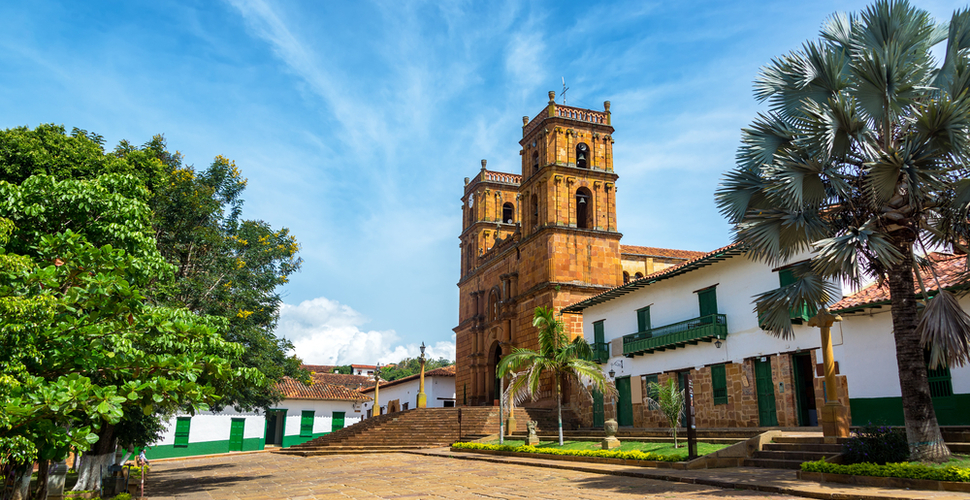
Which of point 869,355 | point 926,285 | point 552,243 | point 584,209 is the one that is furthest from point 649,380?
point 584,209

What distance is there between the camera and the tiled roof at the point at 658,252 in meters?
36.2

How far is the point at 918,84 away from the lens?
11.1 metres

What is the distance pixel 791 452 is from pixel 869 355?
4163mm

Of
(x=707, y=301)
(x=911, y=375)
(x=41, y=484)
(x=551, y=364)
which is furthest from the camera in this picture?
(x=707, y=301)

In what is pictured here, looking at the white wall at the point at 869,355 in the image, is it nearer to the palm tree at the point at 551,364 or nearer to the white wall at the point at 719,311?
the white wall at the point at 719,311

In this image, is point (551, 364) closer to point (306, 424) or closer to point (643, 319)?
point (643, 319)

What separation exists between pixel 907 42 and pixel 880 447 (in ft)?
22.2

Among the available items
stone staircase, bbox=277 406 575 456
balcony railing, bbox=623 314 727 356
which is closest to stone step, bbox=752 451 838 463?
balcony railing, bbox=623 314 727 356

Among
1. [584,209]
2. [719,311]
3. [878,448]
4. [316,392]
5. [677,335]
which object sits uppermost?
[584,209]

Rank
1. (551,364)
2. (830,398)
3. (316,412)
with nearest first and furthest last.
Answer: (830,398), (551,364), (316,412)

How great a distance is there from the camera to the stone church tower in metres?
31.1

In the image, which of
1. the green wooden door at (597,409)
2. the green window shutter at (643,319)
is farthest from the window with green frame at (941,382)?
the green wooden door at (597,409)

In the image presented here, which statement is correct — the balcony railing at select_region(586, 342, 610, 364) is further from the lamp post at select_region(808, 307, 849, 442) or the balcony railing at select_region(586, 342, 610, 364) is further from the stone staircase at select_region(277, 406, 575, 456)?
the lamp post at select_region(808, 307, 849, 442)

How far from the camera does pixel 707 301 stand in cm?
2138
